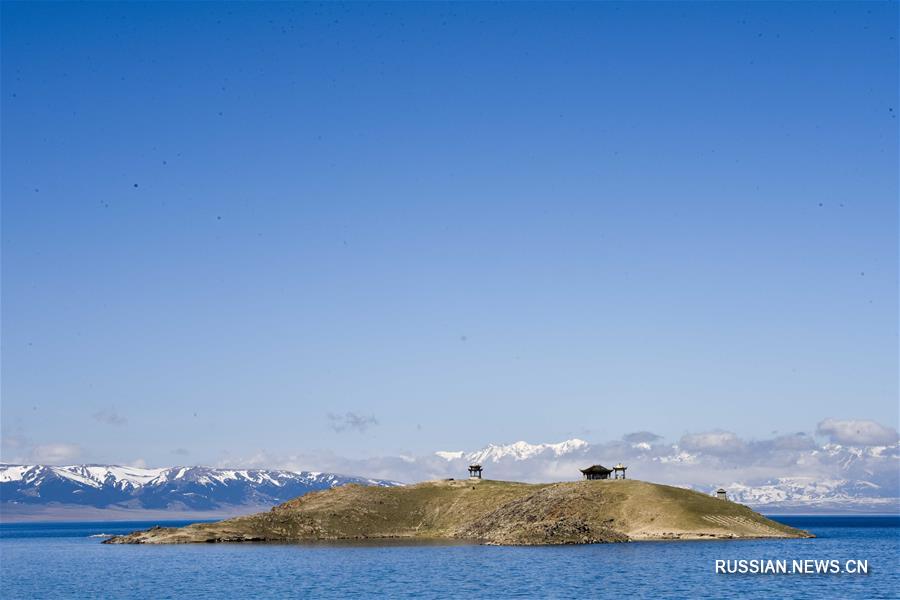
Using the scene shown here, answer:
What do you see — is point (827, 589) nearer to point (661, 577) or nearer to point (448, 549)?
point (661, 577)

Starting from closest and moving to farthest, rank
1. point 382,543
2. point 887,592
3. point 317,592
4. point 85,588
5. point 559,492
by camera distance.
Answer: point 887,592
point 317,592
point 85,588
point 382,543
point 559,492

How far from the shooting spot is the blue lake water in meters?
98.9

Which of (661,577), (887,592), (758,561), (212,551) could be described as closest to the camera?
(887,592)

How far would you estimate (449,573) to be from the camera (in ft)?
388

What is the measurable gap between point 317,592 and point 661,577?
3679 centimetres

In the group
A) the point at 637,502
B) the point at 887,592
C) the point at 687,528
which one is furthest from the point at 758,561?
the point at 637,502

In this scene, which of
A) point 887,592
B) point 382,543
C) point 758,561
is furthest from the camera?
point 382,543

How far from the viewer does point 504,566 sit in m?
127

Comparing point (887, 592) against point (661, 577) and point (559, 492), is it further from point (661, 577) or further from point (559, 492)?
point (559, 492)

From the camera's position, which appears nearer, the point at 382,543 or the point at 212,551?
the point at 212,551

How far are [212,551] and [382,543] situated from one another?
3100 centimetres

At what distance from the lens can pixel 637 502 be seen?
189375 millimetres

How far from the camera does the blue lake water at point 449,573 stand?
9888cm

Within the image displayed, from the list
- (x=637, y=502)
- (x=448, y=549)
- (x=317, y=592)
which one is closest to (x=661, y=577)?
(x=317, y=592)
